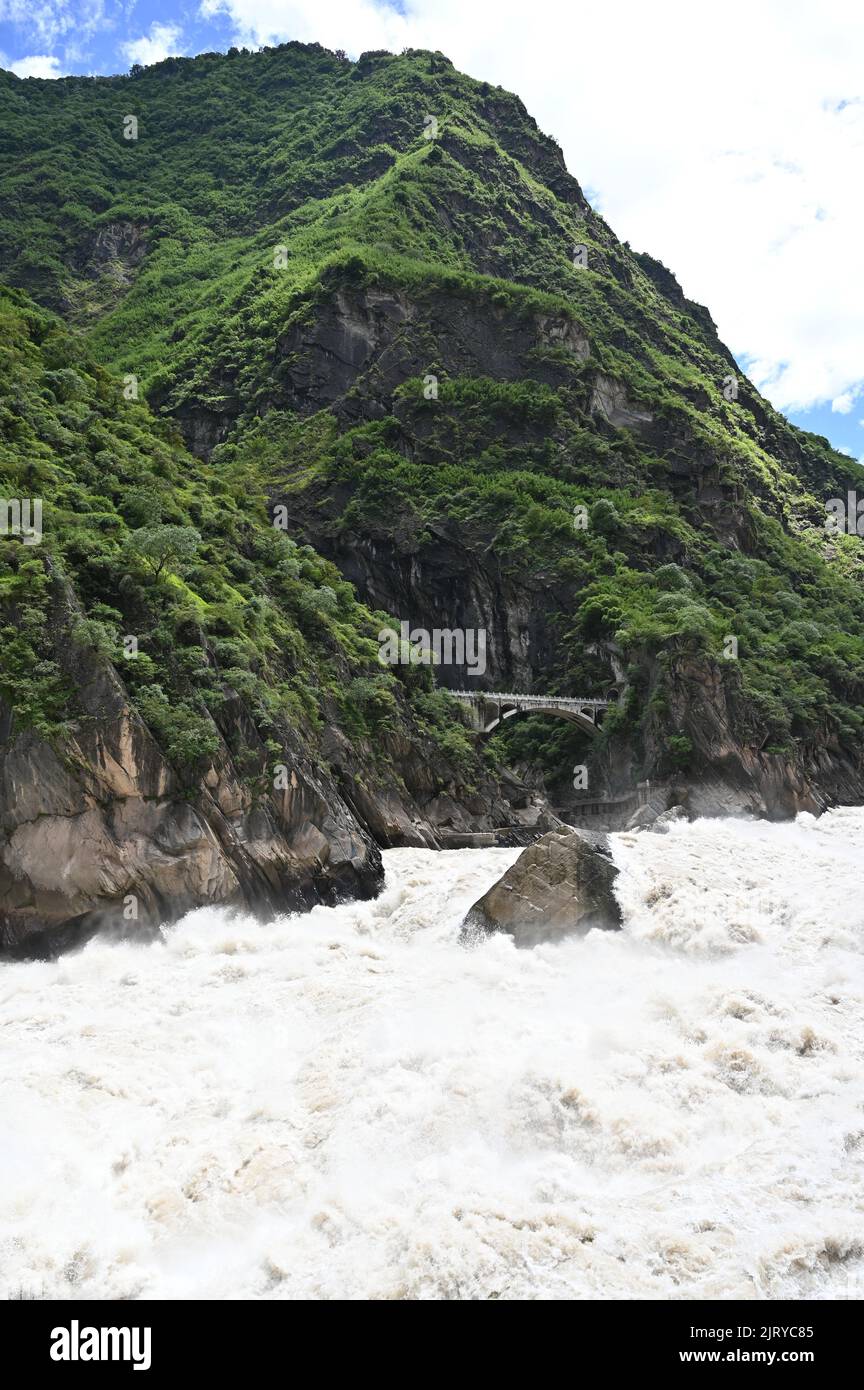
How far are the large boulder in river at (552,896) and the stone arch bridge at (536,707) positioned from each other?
43.9 metres

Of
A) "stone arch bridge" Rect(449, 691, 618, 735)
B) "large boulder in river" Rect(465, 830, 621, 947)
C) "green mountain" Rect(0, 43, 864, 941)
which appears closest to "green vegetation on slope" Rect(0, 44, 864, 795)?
"green mountain" Rect(0, 43, 864, 941)

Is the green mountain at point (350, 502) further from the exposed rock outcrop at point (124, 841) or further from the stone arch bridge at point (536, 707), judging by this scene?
the stone arch bridge at point (536, 707)

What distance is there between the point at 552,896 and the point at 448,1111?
1182 centimetres

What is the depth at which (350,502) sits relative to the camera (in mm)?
94438

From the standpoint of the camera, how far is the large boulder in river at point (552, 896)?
31.8 m

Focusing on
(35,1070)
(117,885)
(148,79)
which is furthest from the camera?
(148,79)

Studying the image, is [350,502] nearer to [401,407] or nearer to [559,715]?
[401,407]

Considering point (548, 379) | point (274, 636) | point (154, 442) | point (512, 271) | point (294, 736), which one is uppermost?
point (512, 271)

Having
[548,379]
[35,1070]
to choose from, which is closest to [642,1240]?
[35,1070]

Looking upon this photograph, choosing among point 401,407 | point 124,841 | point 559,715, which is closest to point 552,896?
point 124,841

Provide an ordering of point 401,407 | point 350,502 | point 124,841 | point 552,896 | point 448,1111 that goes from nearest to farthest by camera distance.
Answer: point 448,1111
point 552,896
point 124,841
point 350,502
point 401,407

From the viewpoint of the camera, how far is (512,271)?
453 ft

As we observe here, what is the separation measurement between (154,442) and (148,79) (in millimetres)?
183683

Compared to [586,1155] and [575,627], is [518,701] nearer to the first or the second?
[575,627]
